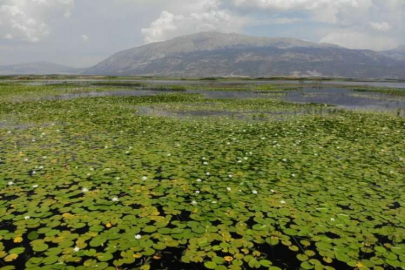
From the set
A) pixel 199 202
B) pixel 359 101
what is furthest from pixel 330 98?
pixel 199 202

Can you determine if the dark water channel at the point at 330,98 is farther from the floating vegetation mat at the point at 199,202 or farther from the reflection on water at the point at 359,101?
the floating vegetation mat at the point at 199,202

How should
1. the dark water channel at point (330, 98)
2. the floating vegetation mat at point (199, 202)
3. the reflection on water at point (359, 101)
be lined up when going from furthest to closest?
the dark water channel at point (330, 98) → the reflection on water at point (359, 101) → the floating vegetation mat at point (199, 202)

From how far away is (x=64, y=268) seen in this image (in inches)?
197

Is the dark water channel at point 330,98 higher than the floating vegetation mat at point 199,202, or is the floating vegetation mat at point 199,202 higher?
the dark water channel at point 330,98

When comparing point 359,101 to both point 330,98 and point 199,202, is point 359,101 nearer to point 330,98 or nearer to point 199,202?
point 330,98

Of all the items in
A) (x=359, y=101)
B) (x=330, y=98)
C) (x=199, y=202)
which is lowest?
(x=199, y=202)

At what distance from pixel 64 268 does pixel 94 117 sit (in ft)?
57.2

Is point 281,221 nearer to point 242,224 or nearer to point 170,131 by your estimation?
point 242,224

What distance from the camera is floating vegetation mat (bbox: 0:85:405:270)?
5.51 m

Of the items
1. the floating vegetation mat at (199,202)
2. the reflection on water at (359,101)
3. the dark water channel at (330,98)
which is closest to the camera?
the floating vegetation mat at (199,202)

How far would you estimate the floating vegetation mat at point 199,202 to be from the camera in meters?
5.51

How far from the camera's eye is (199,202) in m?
7.72

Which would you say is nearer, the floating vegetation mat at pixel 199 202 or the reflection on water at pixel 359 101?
the floating vegetation mat at pixel 199 202

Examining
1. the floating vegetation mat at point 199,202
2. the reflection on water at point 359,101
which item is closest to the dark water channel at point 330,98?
the reflection on water at point 359,101
